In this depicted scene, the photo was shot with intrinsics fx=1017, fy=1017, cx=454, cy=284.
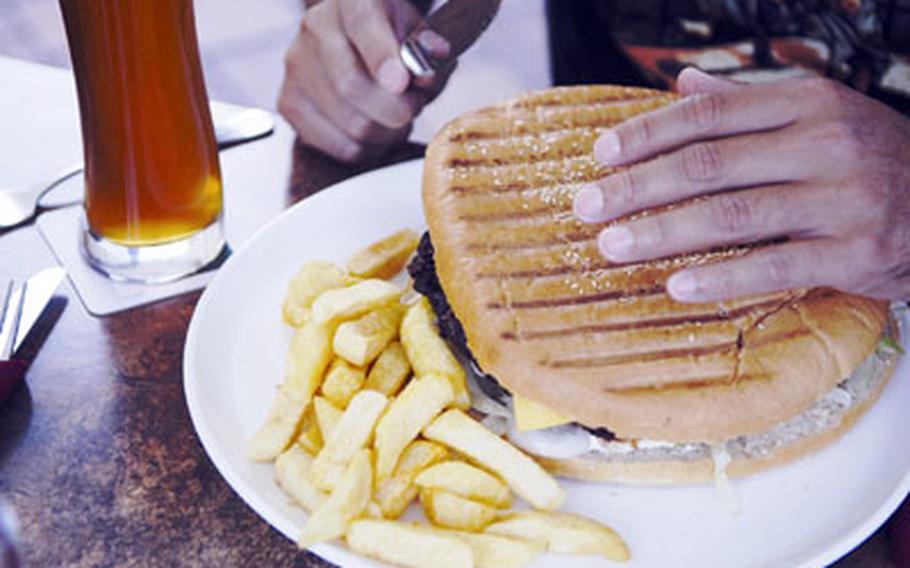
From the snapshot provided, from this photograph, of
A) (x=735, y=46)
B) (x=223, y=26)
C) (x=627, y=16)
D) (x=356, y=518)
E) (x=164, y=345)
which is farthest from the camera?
(x=223, y=26)

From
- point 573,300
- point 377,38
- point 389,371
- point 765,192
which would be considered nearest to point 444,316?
point 389,371

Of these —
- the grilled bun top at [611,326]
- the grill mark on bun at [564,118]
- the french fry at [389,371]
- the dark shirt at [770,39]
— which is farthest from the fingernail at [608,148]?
the dark shirt at [770,39]

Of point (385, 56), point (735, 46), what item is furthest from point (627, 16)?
point (385, 56)

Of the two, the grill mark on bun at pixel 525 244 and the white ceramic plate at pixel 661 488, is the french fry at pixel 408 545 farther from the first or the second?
the grill mark on bun at pixel 525 244

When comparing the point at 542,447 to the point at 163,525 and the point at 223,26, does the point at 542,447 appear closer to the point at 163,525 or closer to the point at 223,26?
the point at 163,525

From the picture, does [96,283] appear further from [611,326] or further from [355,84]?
[611,326]

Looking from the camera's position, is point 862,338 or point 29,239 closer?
point 862,338
